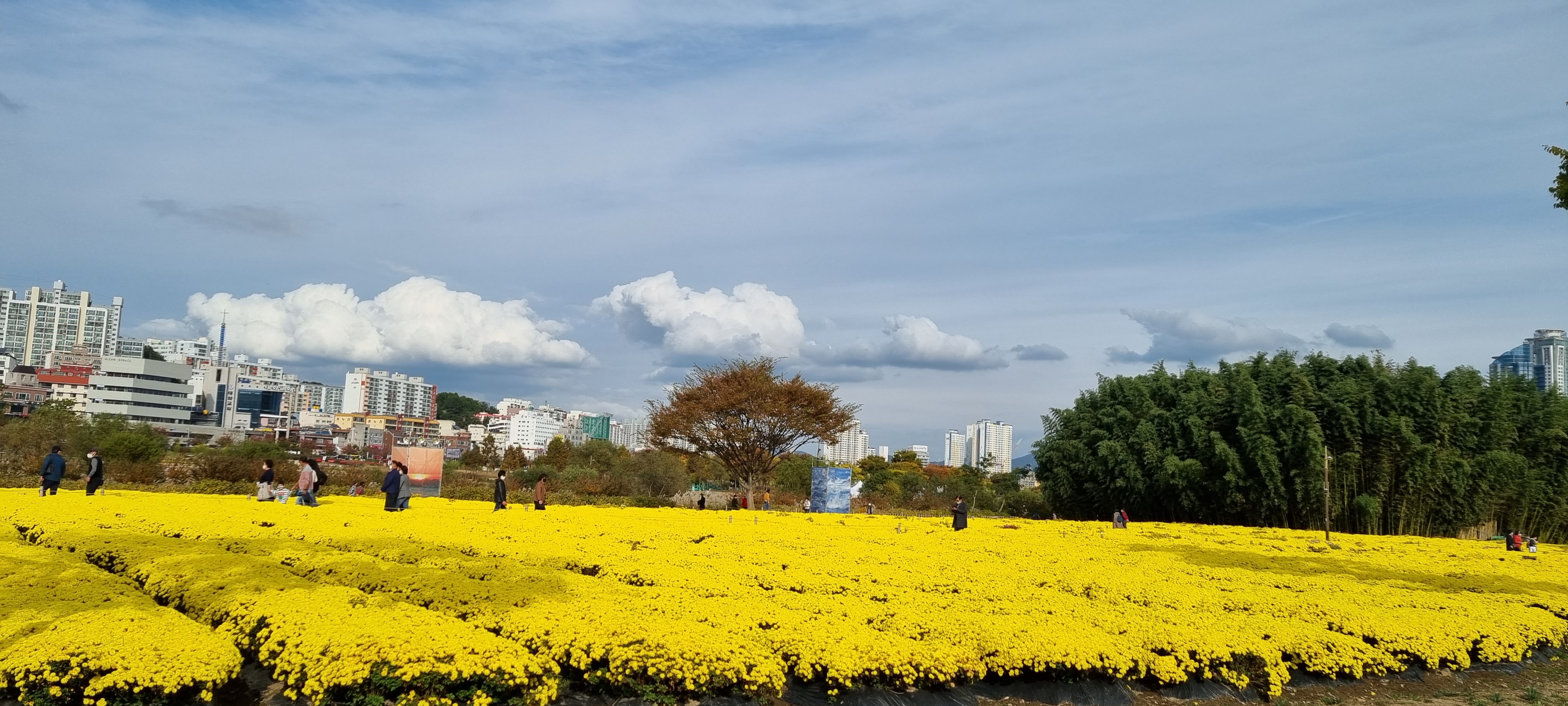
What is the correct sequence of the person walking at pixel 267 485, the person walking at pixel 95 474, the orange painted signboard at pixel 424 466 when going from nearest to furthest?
the person walking at pixel 95 474 < the person walking at pixel 267 485 < the orange painted signboard at pixel 424 466

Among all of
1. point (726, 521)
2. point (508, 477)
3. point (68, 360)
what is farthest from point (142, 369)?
point (726, 521)

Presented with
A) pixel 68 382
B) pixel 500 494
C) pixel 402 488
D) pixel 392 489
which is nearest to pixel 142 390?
pixel 68 382

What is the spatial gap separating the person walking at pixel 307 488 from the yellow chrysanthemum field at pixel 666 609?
3884 mm

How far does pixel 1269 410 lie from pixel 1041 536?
11346mm

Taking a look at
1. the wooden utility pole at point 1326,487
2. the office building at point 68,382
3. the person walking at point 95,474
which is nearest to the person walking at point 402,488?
the person walking at point 95,474

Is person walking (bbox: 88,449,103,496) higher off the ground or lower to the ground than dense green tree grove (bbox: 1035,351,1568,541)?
lower

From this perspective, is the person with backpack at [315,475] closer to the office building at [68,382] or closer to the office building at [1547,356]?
the office building at [1547,356]

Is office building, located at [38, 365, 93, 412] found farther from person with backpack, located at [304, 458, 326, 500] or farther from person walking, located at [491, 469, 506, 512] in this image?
person walking, located at [491, 469, 506, 512]

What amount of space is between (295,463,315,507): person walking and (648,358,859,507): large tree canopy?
18.4 metres

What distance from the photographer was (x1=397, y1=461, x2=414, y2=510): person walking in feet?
63.3

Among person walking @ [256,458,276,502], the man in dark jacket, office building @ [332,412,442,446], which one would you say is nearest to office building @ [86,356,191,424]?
office building @ [332,412,442,446]

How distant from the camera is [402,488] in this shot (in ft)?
65.0

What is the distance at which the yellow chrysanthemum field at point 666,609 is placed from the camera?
712cm

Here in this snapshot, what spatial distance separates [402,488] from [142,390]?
115825mm
